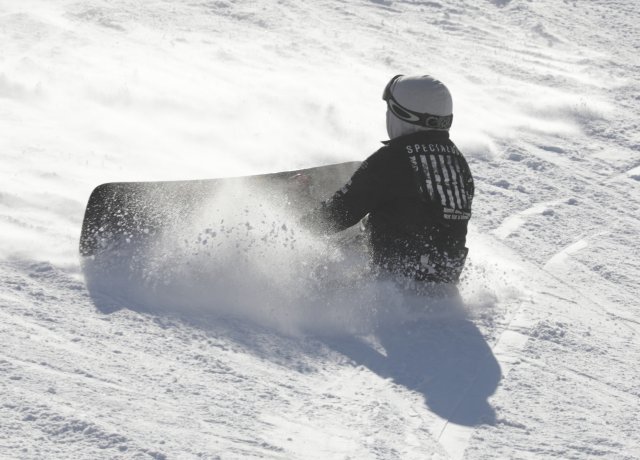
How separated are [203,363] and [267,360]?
0.31m

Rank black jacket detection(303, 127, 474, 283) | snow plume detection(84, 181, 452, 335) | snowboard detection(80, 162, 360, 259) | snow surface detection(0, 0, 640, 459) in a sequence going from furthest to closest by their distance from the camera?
1. snowboard detection(80, 162, 360, 259)
2. black jacket detection(303, 127, 474, 283)
3. snow plume detection(84, 181, 452, 335)
4. snow surface detection(0, 0, 640, 459)

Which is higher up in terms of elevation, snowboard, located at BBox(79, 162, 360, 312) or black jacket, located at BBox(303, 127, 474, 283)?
black jacket, located at BBox(303, 127, 474, 283)

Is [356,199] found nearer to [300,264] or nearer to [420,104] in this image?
[300,264]

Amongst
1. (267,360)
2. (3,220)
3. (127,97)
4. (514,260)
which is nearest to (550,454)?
(267,360)

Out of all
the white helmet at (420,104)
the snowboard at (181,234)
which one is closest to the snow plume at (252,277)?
the snowboard at (181,234)

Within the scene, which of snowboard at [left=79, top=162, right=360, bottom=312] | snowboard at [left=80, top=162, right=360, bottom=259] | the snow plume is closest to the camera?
the snow plume

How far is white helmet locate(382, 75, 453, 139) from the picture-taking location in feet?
17.1

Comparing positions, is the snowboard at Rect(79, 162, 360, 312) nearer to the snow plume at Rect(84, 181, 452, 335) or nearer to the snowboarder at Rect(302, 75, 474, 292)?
the snow plume at Rect(84, 181, 452, 335)

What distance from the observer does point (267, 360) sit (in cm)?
449

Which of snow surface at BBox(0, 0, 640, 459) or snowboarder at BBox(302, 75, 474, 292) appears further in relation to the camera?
snowboarder at BBox(302, 75, 474, 292)

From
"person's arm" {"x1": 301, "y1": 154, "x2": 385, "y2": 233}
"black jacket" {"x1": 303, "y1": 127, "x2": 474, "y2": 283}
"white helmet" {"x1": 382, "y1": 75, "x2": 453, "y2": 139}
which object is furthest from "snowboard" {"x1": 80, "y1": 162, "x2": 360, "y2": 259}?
"white helmet" {"x1": 382, "y1": 75, "x2": 453, "y2": 139}

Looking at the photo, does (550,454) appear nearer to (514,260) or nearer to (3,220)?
(514,260)

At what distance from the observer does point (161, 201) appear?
5.59 metres

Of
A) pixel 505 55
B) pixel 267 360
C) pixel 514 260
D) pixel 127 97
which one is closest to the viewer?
pixel 267 360
